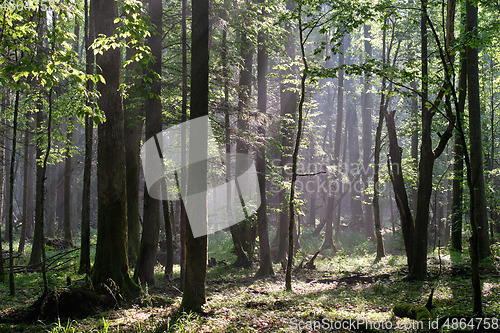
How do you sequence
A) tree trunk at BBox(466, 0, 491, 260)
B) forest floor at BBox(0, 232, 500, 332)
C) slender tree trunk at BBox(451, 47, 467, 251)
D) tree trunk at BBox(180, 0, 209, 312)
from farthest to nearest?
slender tree trunk at BBox(451, 47, 467, 251)
tree trunk at BBox(466, 0, 491, 260)
tree trunk at BBox(180, 0, 209, 312)
forest floor at BBox(0, 232, 500, 332)

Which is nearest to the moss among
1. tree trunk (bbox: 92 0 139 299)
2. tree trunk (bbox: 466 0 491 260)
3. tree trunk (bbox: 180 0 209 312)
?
tree trunk (bbox: 180 0 209 312)

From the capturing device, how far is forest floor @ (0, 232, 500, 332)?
641 cm

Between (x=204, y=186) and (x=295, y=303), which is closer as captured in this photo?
(x=204, y=186)

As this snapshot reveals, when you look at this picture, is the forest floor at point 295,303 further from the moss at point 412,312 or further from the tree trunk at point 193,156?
the tree trunk at point 193,156

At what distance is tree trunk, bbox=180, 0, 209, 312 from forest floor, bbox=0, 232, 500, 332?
397mm

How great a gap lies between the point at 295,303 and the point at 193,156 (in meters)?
4.10

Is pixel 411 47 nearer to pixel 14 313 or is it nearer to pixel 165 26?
pixel 165 26

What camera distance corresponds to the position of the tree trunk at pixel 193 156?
752 centimetres

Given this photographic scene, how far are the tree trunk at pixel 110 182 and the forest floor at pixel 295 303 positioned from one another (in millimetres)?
931

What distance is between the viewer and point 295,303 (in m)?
8.74

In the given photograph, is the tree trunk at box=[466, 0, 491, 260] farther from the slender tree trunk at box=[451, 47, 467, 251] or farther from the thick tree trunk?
the thick tree trunk

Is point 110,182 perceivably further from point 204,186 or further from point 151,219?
point 151,219

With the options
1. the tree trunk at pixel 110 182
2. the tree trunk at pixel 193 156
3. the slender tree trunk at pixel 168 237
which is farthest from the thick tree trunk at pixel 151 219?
the tree trunk at pixel 193 156

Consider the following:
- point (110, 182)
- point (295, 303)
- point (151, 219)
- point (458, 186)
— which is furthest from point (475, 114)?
point (110, 182)
